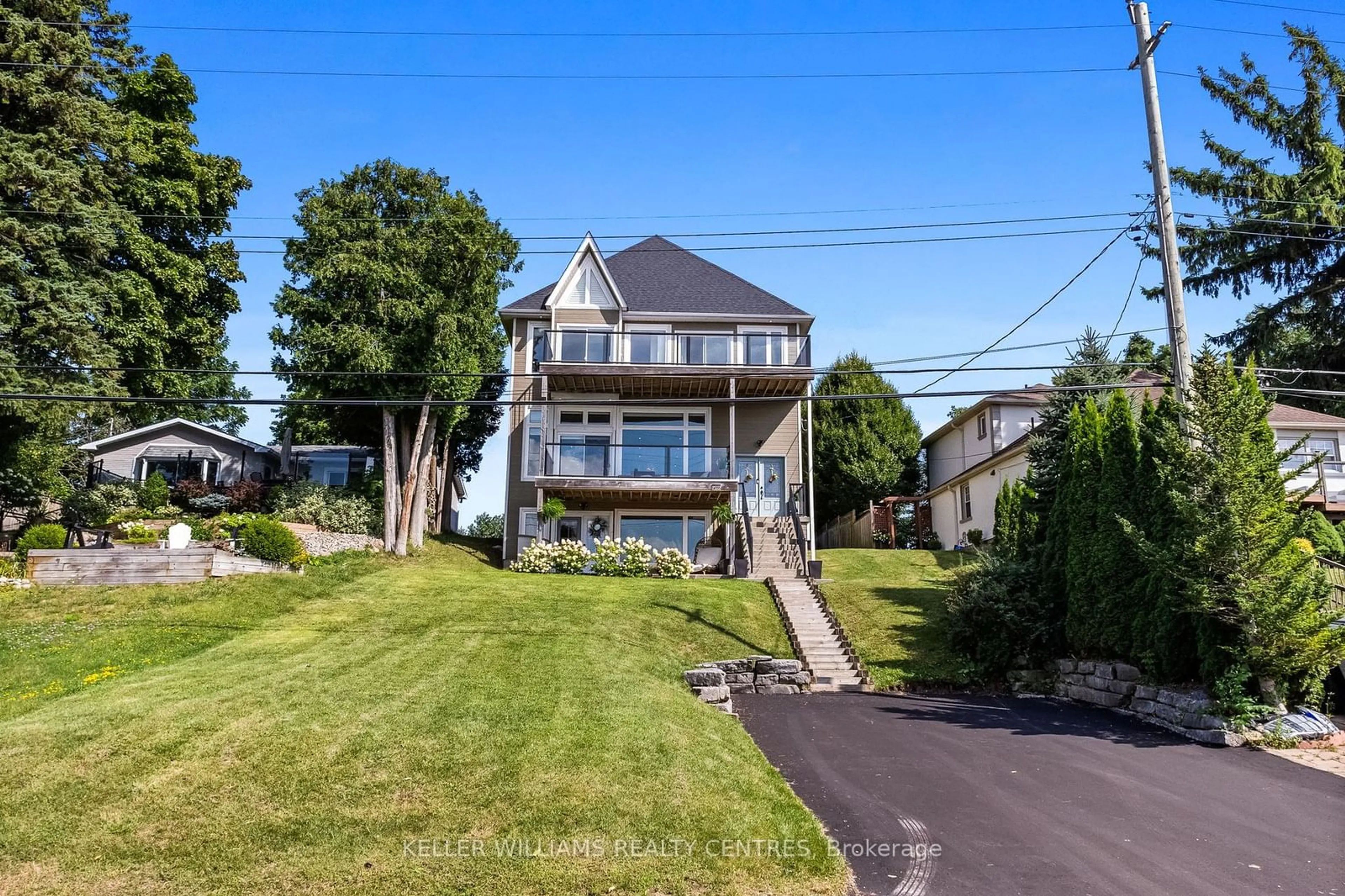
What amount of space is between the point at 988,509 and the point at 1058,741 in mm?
20003

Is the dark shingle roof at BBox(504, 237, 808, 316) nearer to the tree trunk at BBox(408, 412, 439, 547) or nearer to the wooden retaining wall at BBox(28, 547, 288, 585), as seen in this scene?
the tree trunk at BBox(408, 412, 439, 547)

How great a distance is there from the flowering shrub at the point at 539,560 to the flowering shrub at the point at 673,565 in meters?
2.86

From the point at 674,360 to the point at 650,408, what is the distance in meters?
2.23

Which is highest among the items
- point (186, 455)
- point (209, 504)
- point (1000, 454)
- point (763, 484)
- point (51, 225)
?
point (51, 225)

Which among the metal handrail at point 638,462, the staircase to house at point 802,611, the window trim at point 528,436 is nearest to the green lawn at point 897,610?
the staircase to house at point 802,611

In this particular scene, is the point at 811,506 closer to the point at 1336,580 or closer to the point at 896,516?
the point at 896,516

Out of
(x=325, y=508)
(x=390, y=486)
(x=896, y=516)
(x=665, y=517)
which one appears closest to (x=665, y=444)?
(x=665, y=517)

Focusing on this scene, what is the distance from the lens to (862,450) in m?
37.4

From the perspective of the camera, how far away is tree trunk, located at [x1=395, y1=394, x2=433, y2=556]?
25.4 metres

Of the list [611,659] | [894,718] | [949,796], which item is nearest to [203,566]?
[611,659]

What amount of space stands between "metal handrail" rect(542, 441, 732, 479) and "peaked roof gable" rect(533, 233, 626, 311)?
5.60 m

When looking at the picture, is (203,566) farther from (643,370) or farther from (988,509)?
(988,509)

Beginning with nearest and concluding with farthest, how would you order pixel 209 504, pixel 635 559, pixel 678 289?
pixel 635 559, pixel 209 504, pixel 678 289

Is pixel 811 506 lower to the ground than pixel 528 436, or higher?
lower
